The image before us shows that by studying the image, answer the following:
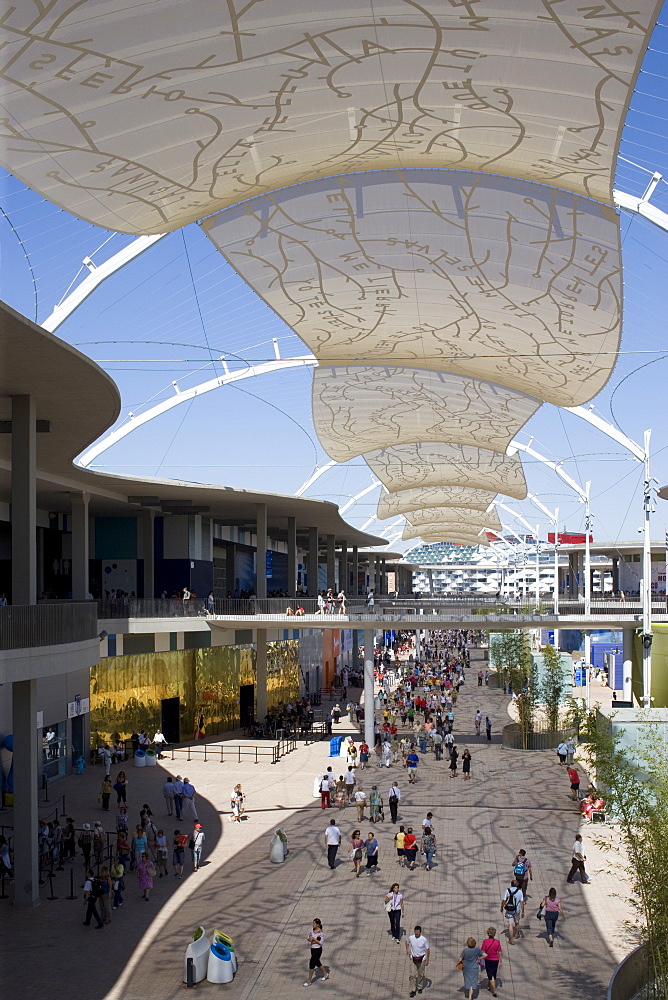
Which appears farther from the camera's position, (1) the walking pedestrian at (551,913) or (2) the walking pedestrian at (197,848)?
(2) the walking pedestrian at (197,848)

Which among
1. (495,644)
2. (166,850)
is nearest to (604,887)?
(166,850)

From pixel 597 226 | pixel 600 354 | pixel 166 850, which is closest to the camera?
pixel 166 850

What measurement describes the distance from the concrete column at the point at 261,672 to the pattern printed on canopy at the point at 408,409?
8560 millimetres

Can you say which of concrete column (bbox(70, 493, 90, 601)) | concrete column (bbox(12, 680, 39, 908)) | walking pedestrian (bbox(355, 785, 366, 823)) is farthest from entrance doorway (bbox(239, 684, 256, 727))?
concrete column (bbox(12, 680, 39, 908))

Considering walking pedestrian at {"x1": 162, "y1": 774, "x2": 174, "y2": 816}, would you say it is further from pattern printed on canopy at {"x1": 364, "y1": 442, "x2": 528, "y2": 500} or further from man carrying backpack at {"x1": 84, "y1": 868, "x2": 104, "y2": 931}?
pattern printed on canopy at {"x1": 364, "y1": 442, "x2": 528, "y2": 500}

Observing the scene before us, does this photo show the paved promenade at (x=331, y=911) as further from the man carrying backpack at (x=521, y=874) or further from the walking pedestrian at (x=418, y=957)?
the man carrying backpack at (x=521, y=874)

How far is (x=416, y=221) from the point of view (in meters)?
20.5

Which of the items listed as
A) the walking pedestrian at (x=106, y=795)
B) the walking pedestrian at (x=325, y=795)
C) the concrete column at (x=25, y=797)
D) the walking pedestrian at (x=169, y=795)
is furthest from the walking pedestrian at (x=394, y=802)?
the concrete column at (x=25, y=797)

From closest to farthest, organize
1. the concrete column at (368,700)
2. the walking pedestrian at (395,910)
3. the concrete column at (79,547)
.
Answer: the walking pedestrian at (395,910), the concrete column at (79,547), the concrete column at (368,700)

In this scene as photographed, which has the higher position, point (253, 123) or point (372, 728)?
point (253, 123)

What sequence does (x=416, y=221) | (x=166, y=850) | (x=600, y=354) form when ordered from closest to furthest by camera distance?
(x=166, y=850) < (x=416, y=221) < (x=600, y=354)

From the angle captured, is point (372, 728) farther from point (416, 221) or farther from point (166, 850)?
point (416, 221)

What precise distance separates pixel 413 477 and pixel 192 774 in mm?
29377

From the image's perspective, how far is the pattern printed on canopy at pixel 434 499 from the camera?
6141 centimetres
